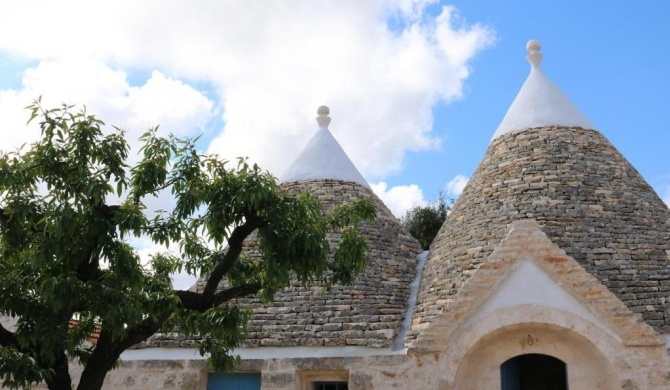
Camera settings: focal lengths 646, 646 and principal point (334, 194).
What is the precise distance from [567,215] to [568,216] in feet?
0.07

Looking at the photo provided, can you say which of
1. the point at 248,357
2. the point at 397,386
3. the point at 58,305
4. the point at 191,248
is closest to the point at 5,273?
the point at 58,305

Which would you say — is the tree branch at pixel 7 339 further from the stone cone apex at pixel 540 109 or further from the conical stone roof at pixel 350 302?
the stone cone apex at pixel 540 109

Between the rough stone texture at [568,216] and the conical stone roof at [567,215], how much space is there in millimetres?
14

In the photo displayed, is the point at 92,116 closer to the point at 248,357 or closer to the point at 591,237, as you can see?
the point at 248,357

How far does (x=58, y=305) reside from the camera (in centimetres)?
506

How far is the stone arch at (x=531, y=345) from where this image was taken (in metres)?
7.88

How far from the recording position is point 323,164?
11859 mm

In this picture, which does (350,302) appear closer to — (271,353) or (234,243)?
(271,353)

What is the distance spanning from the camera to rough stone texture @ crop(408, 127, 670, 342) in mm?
8523

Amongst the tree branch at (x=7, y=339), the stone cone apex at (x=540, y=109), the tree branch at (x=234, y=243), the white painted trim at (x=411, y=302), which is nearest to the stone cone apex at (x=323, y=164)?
the white painted trim at (x=411, y=302)

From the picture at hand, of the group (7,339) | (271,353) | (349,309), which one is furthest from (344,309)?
(7,339)

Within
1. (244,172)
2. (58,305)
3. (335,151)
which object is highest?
(335,151)

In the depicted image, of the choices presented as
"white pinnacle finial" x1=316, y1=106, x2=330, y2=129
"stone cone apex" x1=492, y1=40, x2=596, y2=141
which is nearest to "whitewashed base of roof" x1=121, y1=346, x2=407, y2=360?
"stone cone apex" x1=492, y1=40, x2=596, y2=141

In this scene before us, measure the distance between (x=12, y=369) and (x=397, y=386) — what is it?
4.73m
